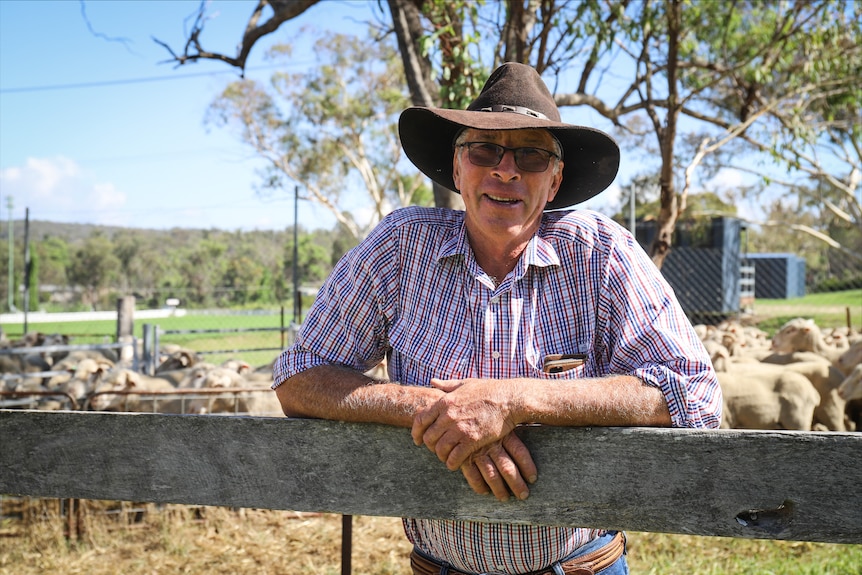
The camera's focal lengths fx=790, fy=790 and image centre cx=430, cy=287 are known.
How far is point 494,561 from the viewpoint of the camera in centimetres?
210

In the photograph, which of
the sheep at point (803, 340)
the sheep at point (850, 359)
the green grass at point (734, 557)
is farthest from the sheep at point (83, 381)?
the sheep at point (803, 340)

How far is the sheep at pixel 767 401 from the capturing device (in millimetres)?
7371

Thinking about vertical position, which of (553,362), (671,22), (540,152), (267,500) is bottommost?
(267,500)

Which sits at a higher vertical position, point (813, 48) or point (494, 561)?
point (813, 48)

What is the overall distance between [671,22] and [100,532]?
5790 millimetres

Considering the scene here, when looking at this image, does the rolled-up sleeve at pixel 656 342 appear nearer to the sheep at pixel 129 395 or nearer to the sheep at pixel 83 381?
the sheep at pixel 129 395

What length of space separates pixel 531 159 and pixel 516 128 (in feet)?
0.49

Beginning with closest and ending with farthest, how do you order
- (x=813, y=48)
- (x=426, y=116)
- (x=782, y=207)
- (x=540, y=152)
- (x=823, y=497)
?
(x=823, y=497) → (x=540, y=152) → (x=426, y=116) → (x=813, y=48) → (x=782, y=207)

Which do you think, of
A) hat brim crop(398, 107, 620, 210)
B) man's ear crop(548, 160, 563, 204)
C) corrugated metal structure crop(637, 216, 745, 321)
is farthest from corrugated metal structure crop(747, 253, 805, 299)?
man's ear crop(548, 160, 563, 204)

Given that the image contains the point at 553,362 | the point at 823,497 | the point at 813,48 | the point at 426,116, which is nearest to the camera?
the point at 823,497

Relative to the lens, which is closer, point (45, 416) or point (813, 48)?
point (45, 416)

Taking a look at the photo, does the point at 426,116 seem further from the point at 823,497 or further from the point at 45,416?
the point at 823,497

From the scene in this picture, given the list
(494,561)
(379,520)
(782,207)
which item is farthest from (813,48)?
(782,207)

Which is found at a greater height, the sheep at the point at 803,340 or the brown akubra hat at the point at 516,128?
the brown akubra hat at the point at 516,128
